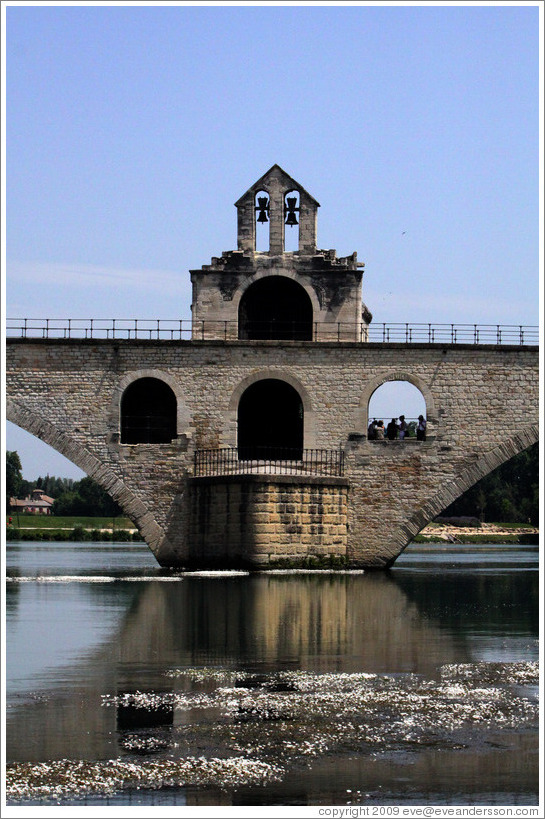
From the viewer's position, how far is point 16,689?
443 inches

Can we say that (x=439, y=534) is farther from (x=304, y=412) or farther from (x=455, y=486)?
(x=304, y=412)

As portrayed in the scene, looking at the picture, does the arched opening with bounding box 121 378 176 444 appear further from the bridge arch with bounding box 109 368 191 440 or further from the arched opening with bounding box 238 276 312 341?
the arched opening with bounding box 238 276 312 341

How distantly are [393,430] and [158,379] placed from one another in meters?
5.52

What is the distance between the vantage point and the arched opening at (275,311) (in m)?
32.2

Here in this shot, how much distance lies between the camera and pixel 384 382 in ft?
96.9

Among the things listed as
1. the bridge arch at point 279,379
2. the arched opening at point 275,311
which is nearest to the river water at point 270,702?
the bridge arch at point 279,379

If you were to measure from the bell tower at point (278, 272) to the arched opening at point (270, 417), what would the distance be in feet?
5.31

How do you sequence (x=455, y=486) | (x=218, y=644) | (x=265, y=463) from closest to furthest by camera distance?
(x=218, y=644), (x=265, y=463), (x=455, y=486)

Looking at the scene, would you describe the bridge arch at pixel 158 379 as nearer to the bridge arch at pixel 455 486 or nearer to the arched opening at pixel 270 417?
the arched opening at pixel 270 417

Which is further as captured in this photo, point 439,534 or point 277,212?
point 439,534

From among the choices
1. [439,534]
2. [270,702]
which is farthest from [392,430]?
[439,534]

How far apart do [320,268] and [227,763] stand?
2397 centimetres

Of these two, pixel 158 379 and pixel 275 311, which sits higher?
pixel 275 311

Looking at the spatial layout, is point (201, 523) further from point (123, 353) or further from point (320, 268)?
point (320, 268)
